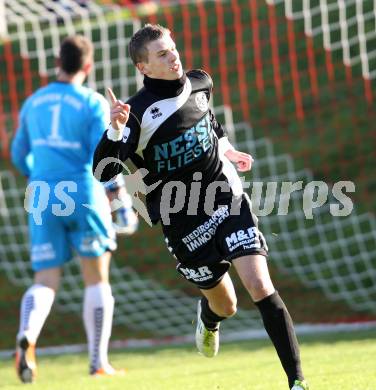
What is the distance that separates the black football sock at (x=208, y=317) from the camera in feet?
19.2

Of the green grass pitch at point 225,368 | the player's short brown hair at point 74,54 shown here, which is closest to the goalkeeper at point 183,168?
the green grass pitch at point 225,368

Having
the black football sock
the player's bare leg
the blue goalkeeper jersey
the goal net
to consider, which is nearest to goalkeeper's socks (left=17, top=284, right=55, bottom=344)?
the player's bare leg

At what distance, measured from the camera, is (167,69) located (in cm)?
513

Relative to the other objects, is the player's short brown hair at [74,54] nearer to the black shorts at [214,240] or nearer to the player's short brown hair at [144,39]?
the player's short brown hair at [144,39]

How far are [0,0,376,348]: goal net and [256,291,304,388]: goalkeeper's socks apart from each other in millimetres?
4425

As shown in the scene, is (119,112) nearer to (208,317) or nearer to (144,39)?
(144,39)

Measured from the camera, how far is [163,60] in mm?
5137

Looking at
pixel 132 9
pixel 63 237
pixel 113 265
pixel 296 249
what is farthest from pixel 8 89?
pixel 63 237

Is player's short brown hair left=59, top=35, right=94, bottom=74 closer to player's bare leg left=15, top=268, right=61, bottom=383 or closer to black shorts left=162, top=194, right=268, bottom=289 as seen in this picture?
player's bare leg left=15, top=268, right=61, bottom=383

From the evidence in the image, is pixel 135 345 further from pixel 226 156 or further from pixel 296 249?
pixel 226 156

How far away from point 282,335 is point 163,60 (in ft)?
5.12

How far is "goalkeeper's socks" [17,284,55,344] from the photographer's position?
6539mm

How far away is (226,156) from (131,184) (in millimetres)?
603

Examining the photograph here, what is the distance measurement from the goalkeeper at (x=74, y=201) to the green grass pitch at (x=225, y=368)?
496 millimetres
